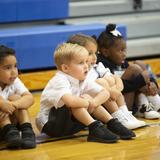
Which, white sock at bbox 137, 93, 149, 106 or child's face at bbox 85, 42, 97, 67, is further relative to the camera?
white sock at bbox 137, 93, 149, 106

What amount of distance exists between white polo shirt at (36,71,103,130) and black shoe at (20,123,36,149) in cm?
13

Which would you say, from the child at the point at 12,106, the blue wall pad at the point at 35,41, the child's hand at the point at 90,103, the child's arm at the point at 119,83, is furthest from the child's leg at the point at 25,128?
the blue wall pad at the point at 35,41

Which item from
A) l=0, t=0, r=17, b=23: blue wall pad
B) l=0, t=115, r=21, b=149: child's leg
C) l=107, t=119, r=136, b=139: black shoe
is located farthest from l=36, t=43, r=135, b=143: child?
l=0, t=0, r=17, b=23: blue wall pad

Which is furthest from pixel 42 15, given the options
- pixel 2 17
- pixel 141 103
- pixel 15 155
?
A: pixel 15 155

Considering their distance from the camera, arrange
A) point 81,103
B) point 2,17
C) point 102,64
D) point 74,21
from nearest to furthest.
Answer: point 81,103, point 102,64, point 2,17, point 74,21

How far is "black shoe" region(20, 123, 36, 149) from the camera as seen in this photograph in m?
2.77

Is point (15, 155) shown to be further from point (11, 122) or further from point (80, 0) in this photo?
point (80, 0)

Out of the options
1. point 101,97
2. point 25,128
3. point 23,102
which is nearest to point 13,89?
point 23,102

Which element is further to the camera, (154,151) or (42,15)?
(42,15)

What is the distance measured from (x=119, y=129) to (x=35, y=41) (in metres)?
1.48

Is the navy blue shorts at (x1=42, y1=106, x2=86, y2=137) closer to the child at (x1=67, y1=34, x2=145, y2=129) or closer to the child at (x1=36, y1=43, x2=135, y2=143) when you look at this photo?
the child at (x1=36, y1=43, x2=135, y2=143)

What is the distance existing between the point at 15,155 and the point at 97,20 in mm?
2650

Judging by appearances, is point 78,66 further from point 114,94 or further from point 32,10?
point 32,10

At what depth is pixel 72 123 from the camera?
9.71 feet
